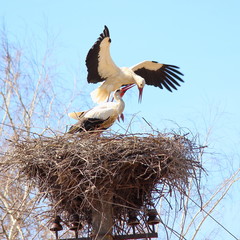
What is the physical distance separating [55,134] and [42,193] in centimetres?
82

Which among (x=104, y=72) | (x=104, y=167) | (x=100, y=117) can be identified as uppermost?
(x=104, y=72)

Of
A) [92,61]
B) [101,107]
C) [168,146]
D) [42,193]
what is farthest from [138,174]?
[92,61]

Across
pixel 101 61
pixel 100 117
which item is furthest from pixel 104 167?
pixel 101 61

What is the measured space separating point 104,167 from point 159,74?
5127mm

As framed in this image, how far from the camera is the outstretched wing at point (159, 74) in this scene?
12.2m

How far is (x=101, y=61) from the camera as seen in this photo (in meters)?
11.4

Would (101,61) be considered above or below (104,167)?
above

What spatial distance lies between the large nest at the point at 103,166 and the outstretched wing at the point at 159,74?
4.22 m

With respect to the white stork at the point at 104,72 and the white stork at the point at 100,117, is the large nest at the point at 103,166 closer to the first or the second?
the white stork at the point at 100,117

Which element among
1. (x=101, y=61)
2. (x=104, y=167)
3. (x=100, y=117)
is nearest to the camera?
(x=104, y=167)

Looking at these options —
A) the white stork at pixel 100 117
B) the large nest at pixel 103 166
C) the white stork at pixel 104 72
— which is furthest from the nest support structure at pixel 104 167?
the white stork at pixel 104 72

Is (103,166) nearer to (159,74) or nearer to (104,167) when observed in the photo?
(104,167)

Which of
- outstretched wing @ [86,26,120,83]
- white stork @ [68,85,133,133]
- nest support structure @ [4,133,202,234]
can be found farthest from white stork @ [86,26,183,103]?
nest support structure @ [4,133,202,234]

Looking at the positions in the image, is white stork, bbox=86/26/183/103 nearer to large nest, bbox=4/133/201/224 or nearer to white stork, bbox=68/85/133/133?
white stork, bbox=68/85/133/133
